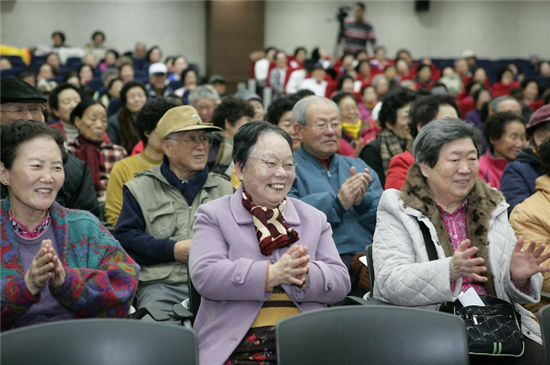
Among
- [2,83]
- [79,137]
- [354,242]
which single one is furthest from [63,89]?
[354,242]

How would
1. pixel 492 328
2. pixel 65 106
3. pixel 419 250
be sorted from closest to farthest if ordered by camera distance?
pixel 492 328
pixel 419 250
pixel 65 106

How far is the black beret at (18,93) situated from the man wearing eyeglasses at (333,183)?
143cm

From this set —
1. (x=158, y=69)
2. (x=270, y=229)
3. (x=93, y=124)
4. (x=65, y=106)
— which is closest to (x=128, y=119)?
(x=65, y=106)

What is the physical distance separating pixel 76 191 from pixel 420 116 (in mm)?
1949

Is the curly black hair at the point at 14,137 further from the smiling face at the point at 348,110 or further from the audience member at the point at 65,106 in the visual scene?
the smiling face at the point at 348,110

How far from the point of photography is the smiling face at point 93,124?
4.34 m

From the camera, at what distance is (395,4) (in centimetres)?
1612

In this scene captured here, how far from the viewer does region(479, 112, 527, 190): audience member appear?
397 cm

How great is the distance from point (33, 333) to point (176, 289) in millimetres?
1264

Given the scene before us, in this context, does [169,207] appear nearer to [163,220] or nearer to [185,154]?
[163,220]

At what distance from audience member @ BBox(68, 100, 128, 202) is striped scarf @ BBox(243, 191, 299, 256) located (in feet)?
7.70

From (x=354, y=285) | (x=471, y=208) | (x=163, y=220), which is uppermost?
(x=471, y=208)

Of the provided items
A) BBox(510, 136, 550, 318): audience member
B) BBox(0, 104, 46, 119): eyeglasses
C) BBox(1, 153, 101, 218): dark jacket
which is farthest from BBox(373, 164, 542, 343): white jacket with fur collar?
BBox(0, 104, 46, 119): eyeglasses

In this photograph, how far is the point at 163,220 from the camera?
2.83 metres
